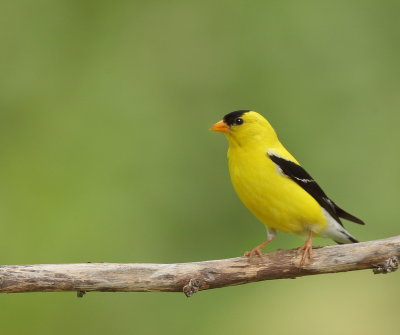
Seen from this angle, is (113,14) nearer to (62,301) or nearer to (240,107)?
(240,107)

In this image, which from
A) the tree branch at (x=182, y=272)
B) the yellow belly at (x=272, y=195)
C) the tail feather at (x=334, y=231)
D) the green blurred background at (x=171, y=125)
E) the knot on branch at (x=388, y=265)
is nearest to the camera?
the tree branch at (x=182, y=272)

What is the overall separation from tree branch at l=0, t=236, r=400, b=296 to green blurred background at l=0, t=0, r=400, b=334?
2616mm

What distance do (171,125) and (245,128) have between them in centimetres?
344

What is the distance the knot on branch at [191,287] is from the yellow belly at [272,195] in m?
0.78

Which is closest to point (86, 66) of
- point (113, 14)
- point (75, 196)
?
point (113, 14)

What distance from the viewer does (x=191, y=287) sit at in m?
3.92

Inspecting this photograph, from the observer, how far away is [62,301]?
23.1 feet

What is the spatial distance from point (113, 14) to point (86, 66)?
873mm

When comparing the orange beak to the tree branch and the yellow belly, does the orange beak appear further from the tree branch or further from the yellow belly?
the tree branch

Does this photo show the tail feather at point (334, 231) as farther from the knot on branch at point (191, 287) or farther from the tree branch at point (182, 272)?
the knot on branch at point (191, 287)

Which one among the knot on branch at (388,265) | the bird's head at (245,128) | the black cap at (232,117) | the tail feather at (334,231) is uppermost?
the black cap at (232,117)

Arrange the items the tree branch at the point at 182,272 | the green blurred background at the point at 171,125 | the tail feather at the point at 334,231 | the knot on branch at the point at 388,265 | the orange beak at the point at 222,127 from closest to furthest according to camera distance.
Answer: the tree branch at the point at 182,272 → the knot on branch at the point at 388,265 → the tail feather at the point at 334,231 → the orange beak at the point at 222,127 → the green blurred background at the point at 171,125

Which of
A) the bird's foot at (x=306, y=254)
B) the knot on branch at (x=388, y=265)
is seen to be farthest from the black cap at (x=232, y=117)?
the knot on branch at (x=388, y=265)

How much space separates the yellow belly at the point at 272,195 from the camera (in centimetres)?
446
